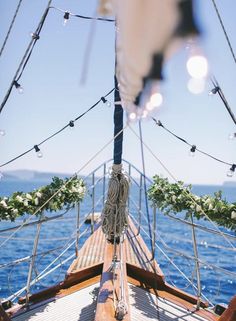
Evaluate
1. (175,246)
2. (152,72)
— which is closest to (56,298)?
(152,72)

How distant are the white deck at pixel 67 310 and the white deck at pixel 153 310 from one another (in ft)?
1.88

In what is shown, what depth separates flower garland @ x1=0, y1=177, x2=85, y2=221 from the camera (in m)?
3.88

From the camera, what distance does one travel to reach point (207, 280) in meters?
12.6

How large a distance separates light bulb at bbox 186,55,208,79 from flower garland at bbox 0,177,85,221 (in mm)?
3098

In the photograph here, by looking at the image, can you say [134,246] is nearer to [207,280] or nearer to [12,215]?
[12,215]

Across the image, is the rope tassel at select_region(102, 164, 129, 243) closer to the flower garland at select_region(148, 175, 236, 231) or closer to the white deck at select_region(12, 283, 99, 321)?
the flower garland at select_region(148, 175, 236, 231)

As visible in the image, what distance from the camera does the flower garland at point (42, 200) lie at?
12.7 ft

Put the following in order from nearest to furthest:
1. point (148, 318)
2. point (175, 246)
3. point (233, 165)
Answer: point (148, 318) → point (233, 165) → point (175, 246)

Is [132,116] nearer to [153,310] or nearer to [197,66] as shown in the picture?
[197,66]

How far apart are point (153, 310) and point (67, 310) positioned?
46.2 inches

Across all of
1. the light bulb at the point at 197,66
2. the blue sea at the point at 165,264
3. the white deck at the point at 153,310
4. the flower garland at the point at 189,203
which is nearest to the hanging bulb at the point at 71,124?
the blue sea at the point at 165,264

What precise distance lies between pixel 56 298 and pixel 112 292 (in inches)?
50.8

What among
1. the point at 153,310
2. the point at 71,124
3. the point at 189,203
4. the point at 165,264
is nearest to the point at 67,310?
the point at 153,310

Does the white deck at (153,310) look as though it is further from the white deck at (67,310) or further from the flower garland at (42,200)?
the flower garland at (42,200)
